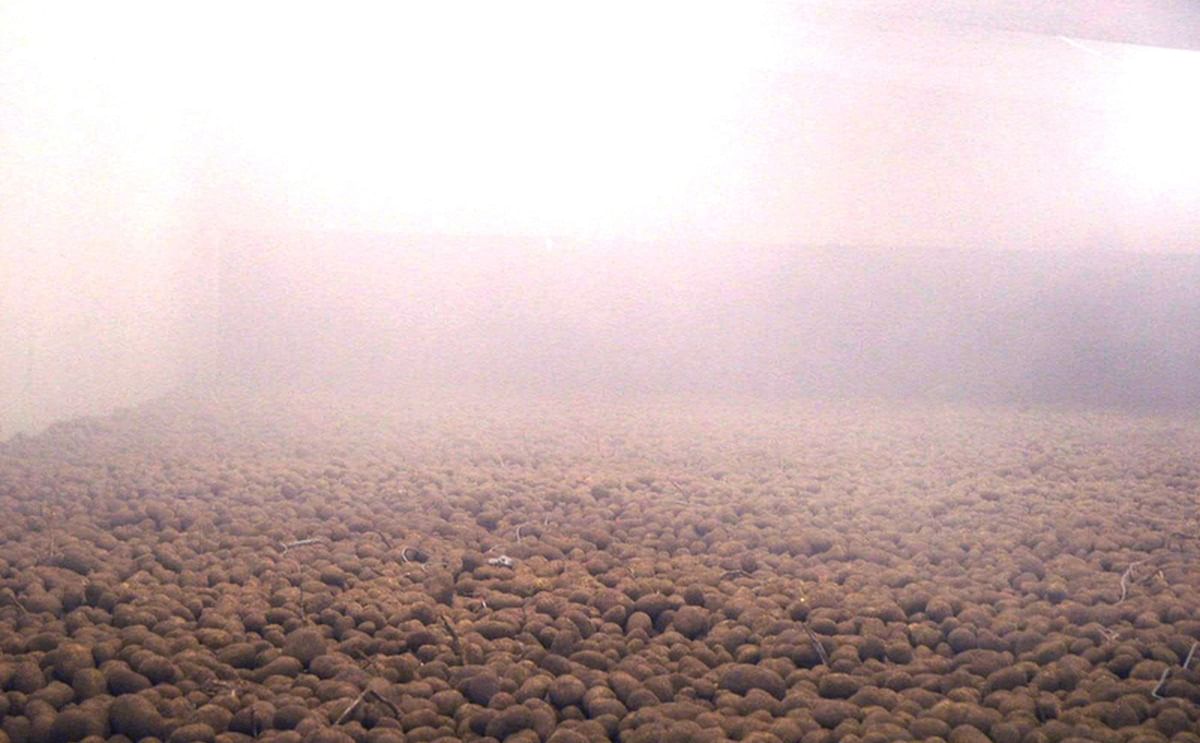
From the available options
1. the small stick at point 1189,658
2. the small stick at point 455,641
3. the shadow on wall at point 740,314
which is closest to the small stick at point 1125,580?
the small stick at point 1189,658

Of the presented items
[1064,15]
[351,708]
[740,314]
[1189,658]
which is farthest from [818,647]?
[740,314]

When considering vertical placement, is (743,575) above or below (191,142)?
below

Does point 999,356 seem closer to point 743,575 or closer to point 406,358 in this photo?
point 406,358

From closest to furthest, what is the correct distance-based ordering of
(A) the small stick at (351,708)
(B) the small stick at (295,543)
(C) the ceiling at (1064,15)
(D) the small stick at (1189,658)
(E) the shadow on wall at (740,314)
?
(A) the small stick at (351,708), (D) the small stick at (1189,658), (B) the small stick at (295,543), (C) the ceiling at (1064,15), (E) the shadow on wall at (740,314)

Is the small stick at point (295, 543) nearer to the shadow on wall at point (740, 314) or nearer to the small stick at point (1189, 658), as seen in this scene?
the small stick at point (1189, 658)

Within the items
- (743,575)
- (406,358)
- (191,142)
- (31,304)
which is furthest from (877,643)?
(406,358)

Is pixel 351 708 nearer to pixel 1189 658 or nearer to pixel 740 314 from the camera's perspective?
pixel 1189 658
